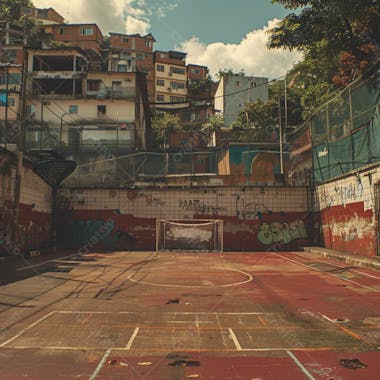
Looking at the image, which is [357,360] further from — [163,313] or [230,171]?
[230,171]

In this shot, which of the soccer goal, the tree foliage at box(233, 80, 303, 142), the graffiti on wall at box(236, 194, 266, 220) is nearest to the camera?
the soccer goal

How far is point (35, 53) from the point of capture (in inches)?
1812

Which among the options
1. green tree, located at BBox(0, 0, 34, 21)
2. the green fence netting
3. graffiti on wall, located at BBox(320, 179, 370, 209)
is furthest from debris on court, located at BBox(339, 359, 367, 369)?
green tree, located at BBox(0, 0, 34, 21)

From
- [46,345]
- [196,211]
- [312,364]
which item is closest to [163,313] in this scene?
[46,345]

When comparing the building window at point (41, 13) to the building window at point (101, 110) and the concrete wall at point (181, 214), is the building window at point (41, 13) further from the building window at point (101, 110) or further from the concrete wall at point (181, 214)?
the concrete wall at point (181, 214)

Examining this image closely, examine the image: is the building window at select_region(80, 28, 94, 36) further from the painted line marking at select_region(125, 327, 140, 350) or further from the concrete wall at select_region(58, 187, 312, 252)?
the painted line marking at select_region(125, 327, 140, 350)

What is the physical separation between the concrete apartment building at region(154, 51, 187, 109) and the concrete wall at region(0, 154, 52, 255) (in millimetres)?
59685

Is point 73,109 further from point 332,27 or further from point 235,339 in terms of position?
point 235,339

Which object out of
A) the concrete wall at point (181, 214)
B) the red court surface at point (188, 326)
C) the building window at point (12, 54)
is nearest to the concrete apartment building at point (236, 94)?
the building window at point (12, 54)

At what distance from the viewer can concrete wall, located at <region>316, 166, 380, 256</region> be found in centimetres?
1548

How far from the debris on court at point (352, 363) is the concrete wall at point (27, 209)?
48.9 feet

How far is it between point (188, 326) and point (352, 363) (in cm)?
274

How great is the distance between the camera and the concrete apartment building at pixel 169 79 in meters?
77.5

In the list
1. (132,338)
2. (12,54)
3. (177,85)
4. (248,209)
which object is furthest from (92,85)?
(132,338)
